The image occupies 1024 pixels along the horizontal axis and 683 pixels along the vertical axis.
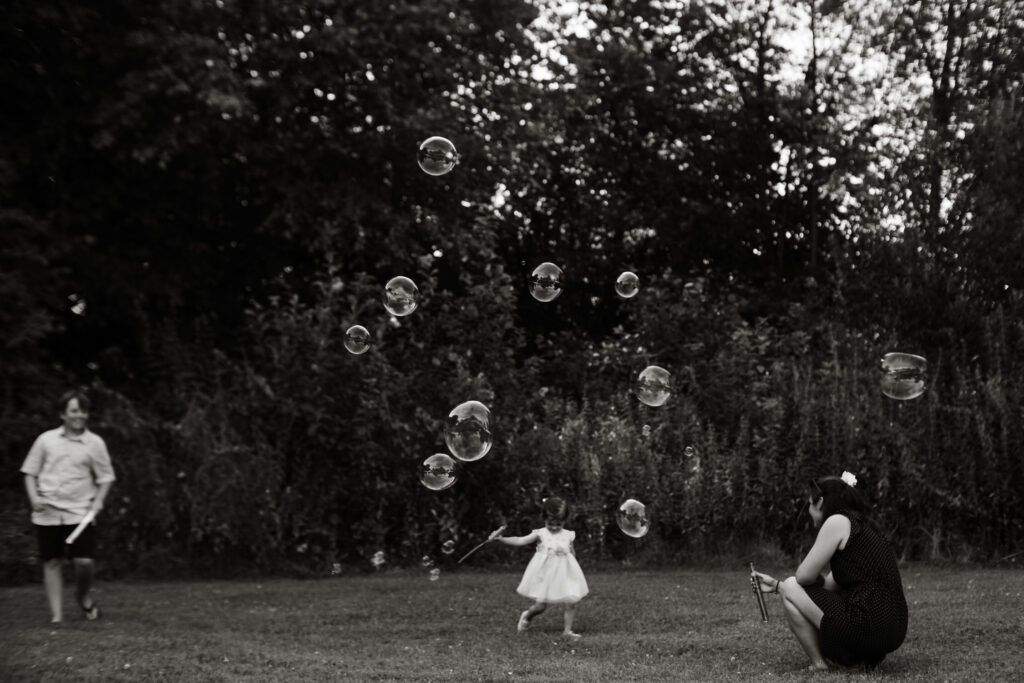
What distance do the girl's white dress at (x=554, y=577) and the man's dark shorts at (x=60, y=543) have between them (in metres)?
3.46

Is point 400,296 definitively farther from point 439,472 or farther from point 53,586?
point 53,586

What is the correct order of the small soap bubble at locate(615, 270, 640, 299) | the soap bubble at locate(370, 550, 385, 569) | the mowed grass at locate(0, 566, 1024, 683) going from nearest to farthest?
the mowed grass at locate(0, 566, 1024, 683) → the small soap bubble at locate(615, 270, 640, 299) → the soap bubble at locate(370, 550, 385, 569)

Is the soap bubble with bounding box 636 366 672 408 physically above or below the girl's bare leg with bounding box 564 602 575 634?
above

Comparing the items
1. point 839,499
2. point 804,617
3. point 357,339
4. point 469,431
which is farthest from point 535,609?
point 357,339

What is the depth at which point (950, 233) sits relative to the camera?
46.9ft

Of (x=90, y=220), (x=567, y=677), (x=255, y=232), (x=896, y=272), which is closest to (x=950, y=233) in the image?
(x=896, y=272)

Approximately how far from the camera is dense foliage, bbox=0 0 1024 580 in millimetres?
12789

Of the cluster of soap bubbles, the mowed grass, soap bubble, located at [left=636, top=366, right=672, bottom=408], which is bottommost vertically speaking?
the mowed grass

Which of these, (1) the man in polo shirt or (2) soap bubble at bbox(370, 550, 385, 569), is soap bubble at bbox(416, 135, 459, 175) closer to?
(1) the man in polo shirt

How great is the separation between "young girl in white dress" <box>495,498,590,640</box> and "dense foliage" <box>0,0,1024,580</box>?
4.64 m

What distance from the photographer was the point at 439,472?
9.96 m

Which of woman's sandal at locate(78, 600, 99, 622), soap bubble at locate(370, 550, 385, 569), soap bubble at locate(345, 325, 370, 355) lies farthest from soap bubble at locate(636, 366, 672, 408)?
woman's sandal at locate(78, 600, 99, 622)

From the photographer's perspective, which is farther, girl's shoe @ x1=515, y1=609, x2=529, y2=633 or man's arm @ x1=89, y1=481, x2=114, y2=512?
man's arm @ x1=89, y1=481, x2=114, y2=512

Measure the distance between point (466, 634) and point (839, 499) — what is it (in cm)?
312
